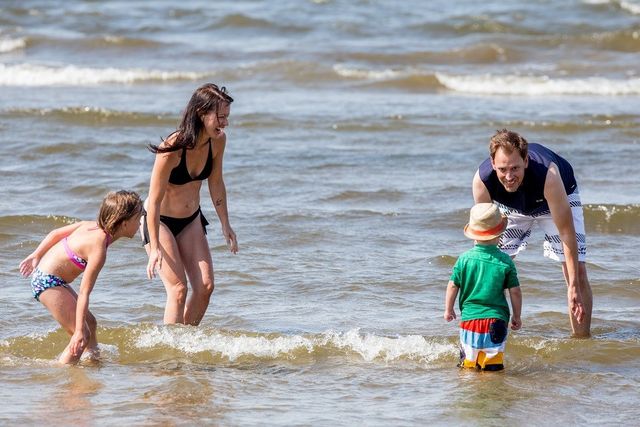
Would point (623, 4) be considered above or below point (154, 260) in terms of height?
above

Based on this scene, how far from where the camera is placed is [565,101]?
1788 cm

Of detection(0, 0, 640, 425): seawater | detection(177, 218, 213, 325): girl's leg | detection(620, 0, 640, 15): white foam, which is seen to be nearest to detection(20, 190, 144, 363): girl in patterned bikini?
detection(0, 0, 640, 425): seawater

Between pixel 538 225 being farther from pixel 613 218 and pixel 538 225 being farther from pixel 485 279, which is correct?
pixel 613 218

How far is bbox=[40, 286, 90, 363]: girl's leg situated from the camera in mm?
6609

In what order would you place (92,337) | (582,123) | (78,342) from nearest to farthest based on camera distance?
(78,342) < (92,337) < (582,123)

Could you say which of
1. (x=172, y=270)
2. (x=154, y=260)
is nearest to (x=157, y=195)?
(x=154, y=260)

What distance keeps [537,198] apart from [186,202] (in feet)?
6.93

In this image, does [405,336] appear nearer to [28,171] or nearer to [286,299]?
[286,299]

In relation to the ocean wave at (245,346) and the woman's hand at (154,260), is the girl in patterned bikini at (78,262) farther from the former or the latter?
the ocean wave at (245,346)

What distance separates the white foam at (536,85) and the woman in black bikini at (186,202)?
1249 cm

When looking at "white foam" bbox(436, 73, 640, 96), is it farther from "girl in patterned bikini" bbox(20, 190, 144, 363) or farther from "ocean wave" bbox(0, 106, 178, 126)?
"girl in patterned bikini" bbox(20, 190, 144, 363)

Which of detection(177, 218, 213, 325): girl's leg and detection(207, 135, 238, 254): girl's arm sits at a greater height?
detection(207, 135, 238, 254): girl's arm

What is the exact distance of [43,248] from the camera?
666 centimetres

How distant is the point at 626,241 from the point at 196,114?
495 cm
